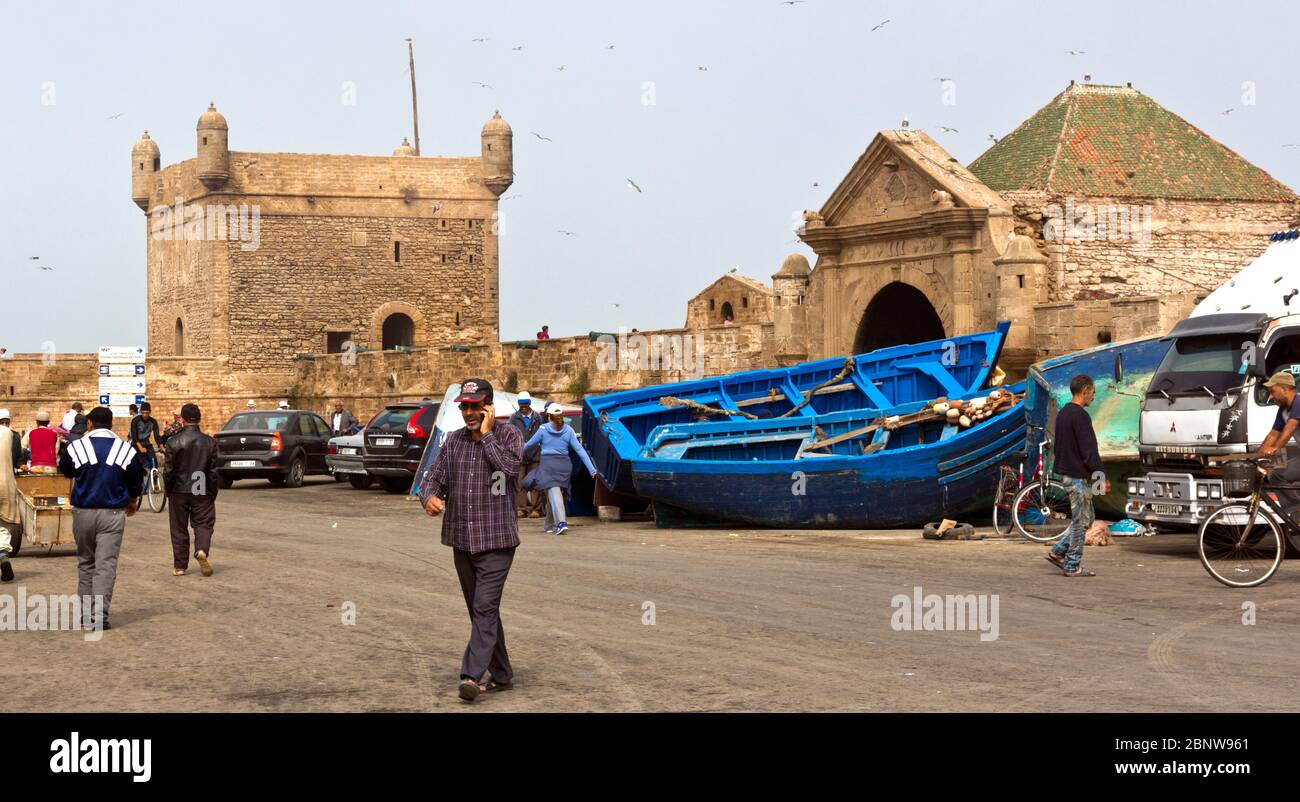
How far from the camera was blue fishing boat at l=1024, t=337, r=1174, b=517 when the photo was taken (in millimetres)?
17016

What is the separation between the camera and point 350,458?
91.8 ft

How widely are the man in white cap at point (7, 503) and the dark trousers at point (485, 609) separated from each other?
684 centimetres

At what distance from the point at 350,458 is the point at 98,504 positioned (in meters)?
16.9

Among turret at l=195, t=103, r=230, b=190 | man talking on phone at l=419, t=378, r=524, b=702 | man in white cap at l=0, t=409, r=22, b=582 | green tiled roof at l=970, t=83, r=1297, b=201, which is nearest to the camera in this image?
man talking on phone at l=419, t=378, r=524, b=702

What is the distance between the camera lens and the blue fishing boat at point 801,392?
67.3ft

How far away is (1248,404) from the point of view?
48.4 ft

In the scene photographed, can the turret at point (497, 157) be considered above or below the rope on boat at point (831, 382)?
above

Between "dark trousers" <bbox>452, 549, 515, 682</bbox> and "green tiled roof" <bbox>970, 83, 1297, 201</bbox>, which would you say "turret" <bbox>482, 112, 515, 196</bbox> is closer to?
"green tiled roof" <bbox>970, 83, 1297, 201</bbox>

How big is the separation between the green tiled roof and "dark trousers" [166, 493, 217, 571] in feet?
52.1

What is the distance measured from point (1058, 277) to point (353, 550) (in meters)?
13.5

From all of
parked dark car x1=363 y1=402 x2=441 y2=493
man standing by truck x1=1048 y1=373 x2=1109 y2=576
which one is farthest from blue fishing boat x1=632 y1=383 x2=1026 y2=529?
parked dark car x1=363 y1=402 x2=441 y2=493

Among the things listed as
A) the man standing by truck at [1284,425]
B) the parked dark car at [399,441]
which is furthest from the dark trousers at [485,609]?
the parked dark car at [399,441]

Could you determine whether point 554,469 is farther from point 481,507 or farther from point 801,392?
point 481,507

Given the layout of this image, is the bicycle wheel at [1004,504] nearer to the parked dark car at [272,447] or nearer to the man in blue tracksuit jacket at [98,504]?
the man in blue tracksuit jacket at [98,504]
